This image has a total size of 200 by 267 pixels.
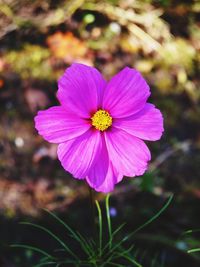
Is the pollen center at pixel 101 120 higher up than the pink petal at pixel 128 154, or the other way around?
the pollen center at pixel 101 120

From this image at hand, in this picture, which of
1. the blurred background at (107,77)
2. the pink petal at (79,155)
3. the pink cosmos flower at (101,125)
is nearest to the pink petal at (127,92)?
the pink cosmos flower at (101,125)

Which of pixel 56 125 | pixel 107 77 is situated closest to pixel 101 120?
pixel 56 125

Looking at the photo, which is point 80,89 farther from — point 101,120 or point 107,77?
point 107,77

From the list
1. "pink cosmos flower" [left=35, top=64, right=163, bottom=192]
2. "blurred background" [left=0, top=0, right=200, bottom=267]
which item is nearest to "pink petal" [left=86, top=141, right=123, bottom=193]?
"pink cosmos flower" [left=35, top=64, right=163, bottom=192]

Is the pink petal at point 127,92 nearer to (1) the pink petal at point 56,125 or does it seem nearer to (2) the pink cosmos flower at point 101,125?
(2) the pink cosmos flower at point 101,125

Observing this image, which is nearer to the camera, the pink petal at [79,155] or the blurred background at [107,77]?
the pink petal at [79,155]

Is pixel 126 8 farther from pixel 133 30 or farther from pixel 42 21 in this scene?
pixel 42 21

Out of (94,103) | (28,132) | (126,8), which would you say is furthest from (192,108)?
(94,103)
